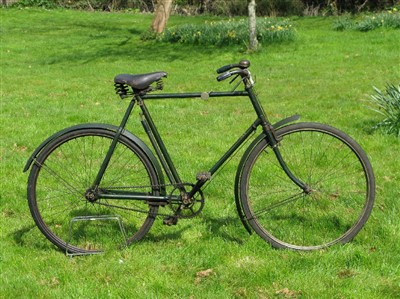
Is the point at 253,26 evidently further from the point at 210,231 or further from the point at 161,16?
the point at 210,231

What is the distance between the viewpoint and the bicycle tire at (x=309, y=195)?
452 cm

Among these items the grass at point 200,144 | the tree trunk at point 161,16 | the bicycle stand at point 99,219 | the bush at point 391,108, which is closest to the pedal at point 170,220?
the grass at point 200,144

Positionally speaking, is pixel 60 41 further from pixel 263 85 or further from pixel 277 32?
pixel 263 85

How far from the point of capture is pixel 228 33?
56.2 ft

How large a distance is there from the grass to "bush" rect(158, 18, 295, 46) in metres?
0.35

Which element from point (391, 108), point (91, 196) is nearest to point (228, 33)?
point (391, 108)

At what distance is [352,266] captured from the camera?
4.35 metres

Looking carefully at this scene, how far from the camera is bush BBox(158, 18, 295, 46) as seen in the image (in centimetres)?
1664

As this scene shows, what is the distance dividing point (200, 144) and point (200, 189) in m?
3.35

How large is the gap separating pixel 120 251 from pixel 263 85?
28.0ft

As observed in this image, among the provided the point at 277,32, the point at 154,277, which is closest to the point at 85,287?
the point at 154,277

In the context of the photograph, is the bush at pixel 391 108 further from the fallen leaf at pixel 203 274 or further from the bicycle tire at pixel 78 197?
the fallen leaf at pixel 203 274

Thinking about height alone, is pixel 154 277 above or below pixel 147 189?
below

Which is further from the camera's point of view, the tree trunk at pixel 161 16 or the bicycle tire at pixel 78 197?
the tree trunk at pixel 161 16
